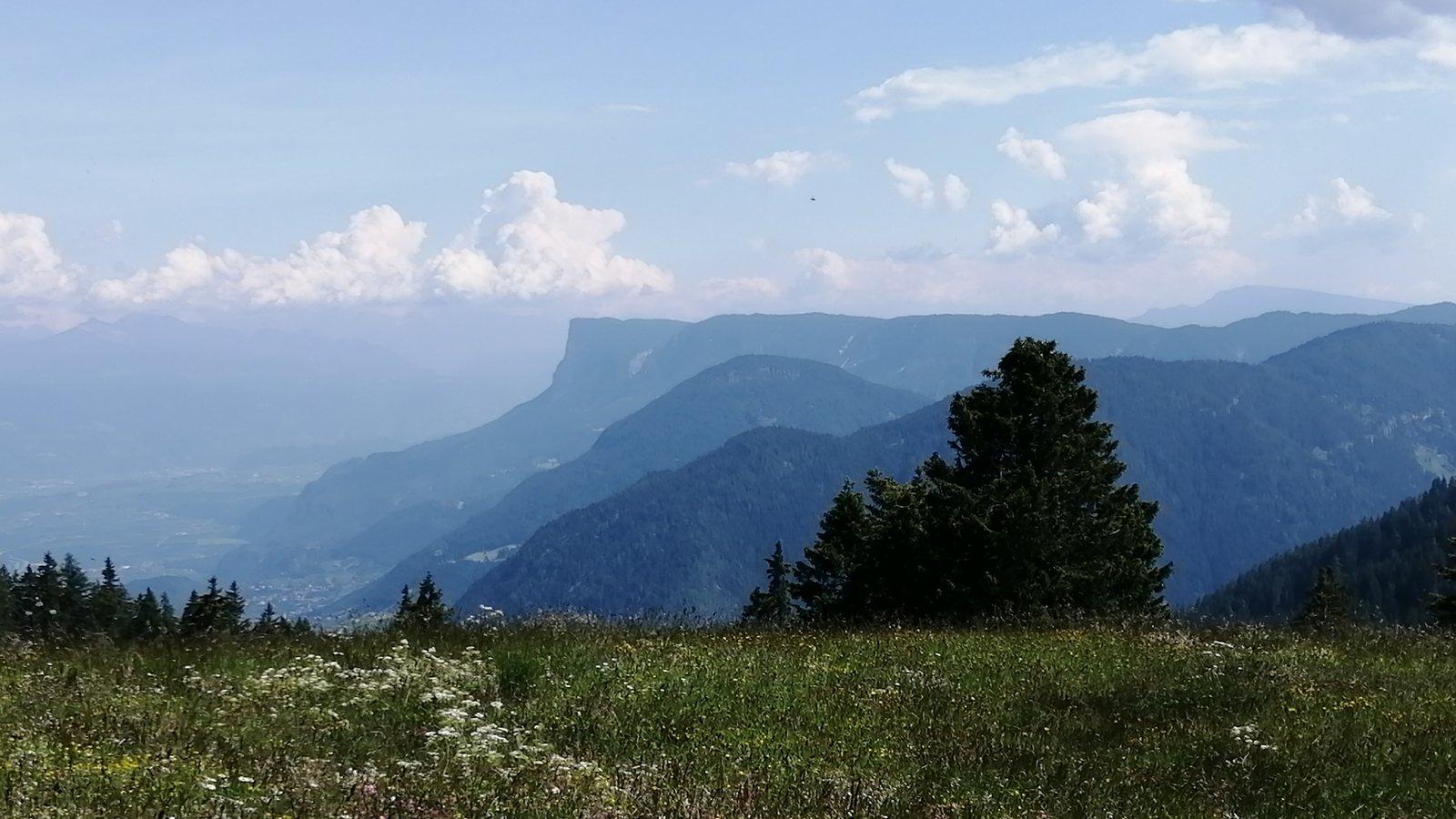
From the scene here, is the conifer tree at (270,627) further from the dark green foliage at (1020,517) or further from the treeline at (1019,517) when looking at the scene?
the dark green foliage at (1020,517)

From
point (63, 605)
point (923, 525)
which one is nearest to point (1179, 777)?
point (923, 525)

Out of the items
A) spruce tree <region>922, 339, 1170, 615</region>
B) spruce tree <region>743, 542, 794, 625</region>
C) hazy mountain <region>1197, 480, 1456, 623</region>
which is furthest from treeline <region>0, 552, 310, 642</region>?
hazy mountain <region>1197, 480, 1456, 623</region>

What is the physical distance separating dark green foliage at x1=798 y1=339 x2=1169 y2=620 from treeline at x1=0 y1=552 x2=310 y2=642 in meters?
19.5

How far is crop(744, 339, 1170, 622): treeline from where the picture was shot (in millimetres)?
32188

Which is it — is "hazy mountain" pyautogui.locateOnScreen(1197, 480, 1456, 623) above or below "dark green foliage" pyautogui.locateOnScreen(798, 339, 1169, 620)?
below

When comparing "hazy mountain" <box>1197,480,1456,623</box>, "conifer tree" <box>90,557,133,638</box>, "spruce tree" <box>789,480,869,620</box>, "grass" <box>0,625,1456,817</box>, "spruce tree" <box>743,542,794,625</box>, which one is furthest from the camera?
"hazy mountain" <box>1197,480,1456,623</box>

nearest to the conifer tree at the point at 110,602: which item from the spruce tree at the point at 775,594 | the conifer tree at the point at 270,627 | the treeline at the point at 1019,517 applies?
the spruce tree at the point at 775,594

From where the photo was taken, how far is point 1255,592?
192 metres

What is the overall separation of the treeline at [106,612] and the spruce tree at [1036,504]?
2043cm

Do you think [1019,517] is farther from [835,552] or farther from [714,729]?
[714,729]

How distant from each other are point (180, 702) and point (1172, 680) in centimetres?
928

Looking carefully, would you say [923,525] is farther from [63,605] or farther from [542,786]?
[63,605]

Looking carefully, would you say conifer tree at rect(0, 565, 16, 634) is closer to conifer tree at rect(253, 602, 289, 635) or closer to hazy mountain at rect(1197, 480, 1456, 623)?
conifer tree at rect(253, 602, 289, 635)

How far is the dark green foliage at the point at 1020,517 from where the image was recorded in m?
32.2
